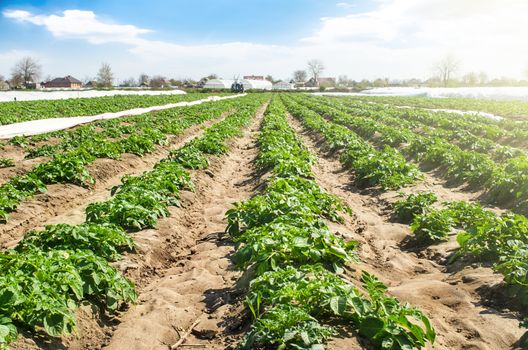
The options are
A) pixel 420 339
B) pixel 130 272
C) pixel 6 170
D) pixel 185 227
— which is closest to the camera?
pixel 420 339

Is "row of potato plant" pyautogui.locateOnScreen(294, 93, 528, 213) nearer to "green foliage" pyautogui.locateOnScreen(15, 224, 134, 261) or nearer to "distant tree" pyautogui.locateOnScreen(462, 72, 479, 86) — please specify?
"green foliage" pyautogui.locateOnScreen(15, 224, 134, 261)

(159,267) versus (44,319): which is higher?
(44,319)

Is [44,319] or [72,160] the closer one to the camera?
[44,319]

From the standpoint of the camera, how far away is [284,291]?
360cm

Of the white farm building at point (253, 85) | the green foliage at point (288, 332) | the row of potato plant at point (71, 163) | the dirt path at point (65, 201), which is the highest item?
the white farm building at point (253, 85)

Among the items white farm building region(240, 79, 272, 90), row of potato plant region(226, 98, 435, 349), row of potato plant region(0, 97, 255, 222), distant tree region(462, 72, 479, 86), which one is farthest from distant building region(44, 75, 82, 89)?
row of potato plant region(226, 98, 435, 349)

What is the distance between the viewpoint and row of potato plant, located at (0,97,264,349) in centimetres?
341

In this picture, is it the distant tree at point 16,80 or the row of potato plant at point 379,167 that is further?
the distant tree at point 16,80

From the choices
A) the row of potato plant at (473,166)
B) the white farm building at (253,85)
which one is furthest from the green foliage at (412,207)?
the white farm building at (253,85)

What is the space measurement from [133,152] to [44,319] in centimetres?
993

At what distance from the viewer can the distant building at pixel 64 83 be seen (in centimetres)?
13150

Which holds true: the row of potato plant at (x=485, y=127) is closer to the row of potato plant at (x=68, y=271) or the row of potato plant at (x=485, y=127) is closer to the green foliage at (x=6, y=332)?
the row of potato plant at (x=68, y=271)

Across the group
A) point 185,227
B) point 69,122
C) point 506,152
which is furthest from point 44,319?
point 69,122

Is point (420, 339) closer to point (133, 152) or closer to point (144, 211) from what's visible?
point (144, 211)
